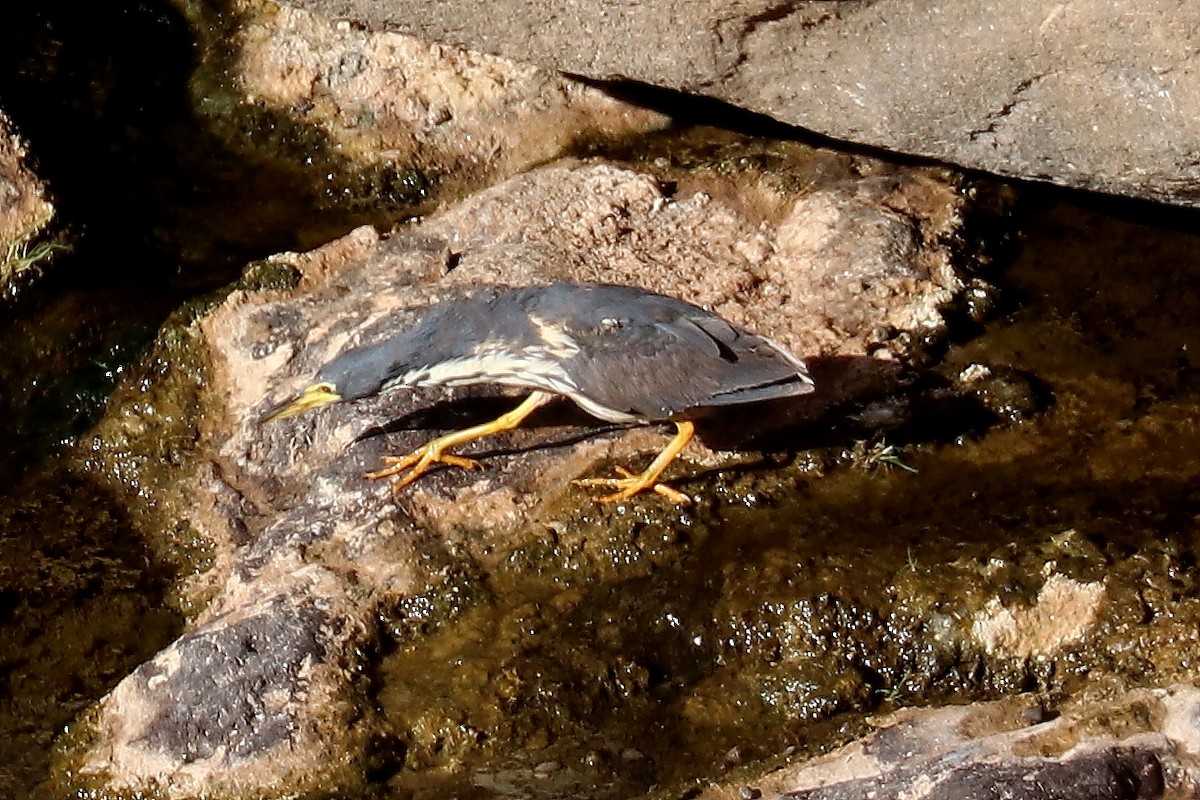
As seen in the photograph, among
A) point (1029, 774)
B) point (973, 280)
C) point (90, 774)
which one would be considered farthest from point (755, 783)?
point (973, 280)

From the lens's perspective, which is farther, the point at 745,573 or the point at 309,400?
the point at 309,400

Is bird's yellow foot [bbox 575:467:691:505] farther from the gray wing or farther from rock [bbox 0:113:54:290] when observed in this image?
rock [bbox 0:113:54:290]

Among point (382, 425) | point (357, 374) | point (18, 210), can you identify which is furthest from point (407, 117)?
point (357, 374)

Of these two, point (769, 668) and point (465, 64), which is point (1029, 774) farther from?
point (465, 64)

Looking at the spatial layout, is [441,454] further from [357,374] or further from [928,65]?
[928,65]

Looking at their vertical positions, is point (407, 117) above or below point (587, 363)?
above

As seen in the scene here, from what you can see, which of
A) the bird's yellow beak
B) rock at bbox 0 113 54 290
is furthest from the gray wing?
rock at bbox 0 113 54 290

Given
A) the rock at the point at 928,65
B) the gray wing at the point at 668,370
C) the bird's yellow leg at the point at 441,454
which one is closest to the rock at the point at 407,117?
the rock at the point at 928,65
